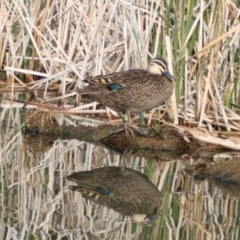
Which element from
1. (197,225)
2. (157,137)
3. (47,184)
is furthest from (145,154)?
(197,225)

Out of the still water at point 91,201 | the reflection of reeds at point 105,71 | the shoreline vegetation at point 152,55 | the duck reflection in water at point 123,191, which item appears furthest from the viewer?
the shoreline vegetation at point 152,55

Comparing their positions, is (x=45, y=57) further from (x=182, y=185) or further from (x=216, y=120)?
(x=182, y=185)

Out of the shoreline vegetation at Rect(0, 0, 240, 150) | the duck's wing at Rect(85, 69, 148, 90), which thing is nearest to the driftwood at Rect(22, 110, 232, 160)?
the shoreline vegetation at Rect(0, 0, 240, 150)

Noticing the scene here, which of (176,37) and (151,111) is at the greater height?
(176,37)

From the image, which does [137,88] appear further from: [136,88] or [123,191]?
[123,191]

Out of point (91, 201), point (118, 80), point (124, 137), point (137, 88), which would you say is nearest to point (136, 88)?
point (137, 88)

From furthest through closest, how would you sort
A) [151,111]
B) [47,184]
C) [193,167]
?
[151,111], [193,167], [47,184]

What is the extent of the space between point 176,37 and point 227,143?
37.5 inches

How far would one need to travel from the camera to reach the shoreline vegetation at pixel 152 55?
7277 millimetres

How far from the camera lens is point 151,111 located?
7590 mm

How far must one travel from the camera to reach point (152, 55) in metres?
7.48

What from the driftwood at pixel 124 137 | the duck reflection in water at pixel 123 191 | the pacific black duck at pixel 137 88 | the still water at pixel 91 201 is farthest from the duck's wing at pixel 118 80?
the duck reflection in water at pixel 123 191

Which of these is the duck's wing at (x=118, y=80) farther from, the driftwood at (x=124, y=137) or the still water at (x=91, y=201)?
the still water at (x=91, y=201)

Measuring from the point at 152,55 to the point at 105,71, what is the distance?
732 mm
